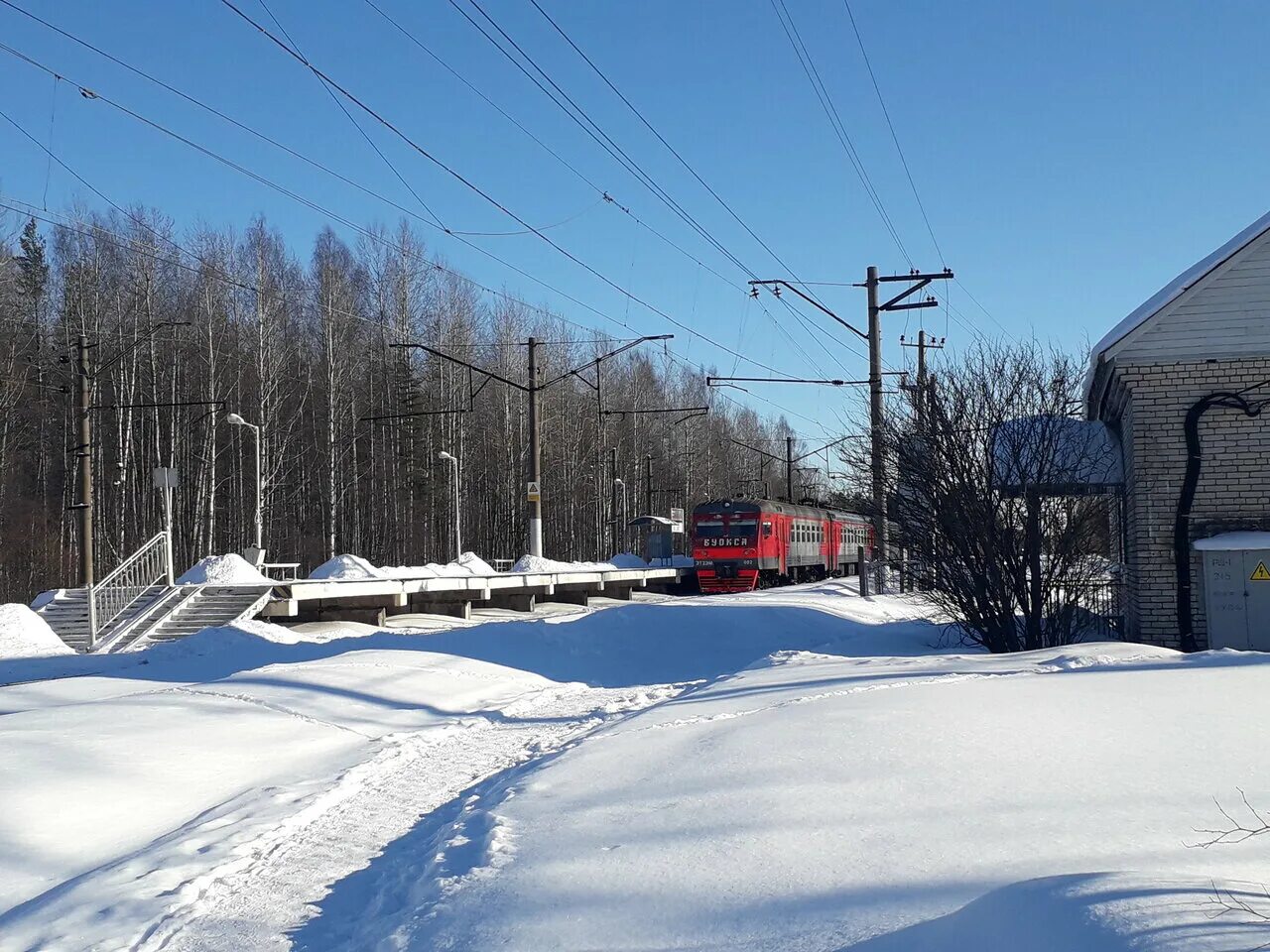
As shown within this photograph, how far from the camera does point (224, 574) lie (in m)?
25.6

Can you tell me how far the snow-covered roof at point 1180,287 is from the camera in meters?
15.8

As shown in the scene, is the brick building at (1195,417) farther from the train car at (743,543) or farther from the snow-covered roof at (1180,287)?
the train car at (743,543)

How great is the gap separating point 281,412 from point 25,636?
34.7 metres

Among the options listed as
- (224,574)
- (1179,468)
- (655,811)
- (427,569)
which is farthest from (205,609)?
(655,811)

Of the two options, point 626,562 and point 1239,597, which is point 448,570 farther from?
point 1239,597

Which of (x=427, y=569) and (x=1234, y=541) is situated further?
(x=427, y=569)

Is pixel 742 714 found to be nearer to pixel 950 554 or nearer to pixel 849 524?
pixel 950 554

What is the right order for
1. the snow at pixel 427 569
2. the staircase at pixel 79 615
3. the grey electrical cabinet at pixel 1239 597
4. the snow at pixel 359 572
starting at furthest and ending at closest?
the snow at pixel 427 569, the snow at pixel 359 572, the staircase at pixel 79 615, the grey electrical cabinet at pixel 1239 597

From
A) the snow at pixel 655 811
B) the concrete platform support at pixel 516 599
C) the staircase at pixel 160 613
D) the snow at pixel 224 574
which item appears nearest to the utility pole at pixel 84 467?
the staircase at pixel 160 613

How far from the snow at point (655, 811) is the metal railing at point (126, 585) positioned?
9614 mm

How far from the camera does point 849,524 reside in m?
55.5

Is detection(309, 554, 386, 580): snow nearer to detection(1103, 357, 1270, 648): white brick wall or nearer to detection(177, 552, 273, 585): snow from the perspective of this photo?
detection(177, 552, 273, 585): snow

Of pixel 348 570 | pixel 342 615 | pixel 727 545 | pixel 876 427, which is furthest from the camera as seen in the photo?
pixel 727 545

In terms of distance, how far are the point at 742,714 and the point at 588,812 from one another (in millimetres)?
3742
